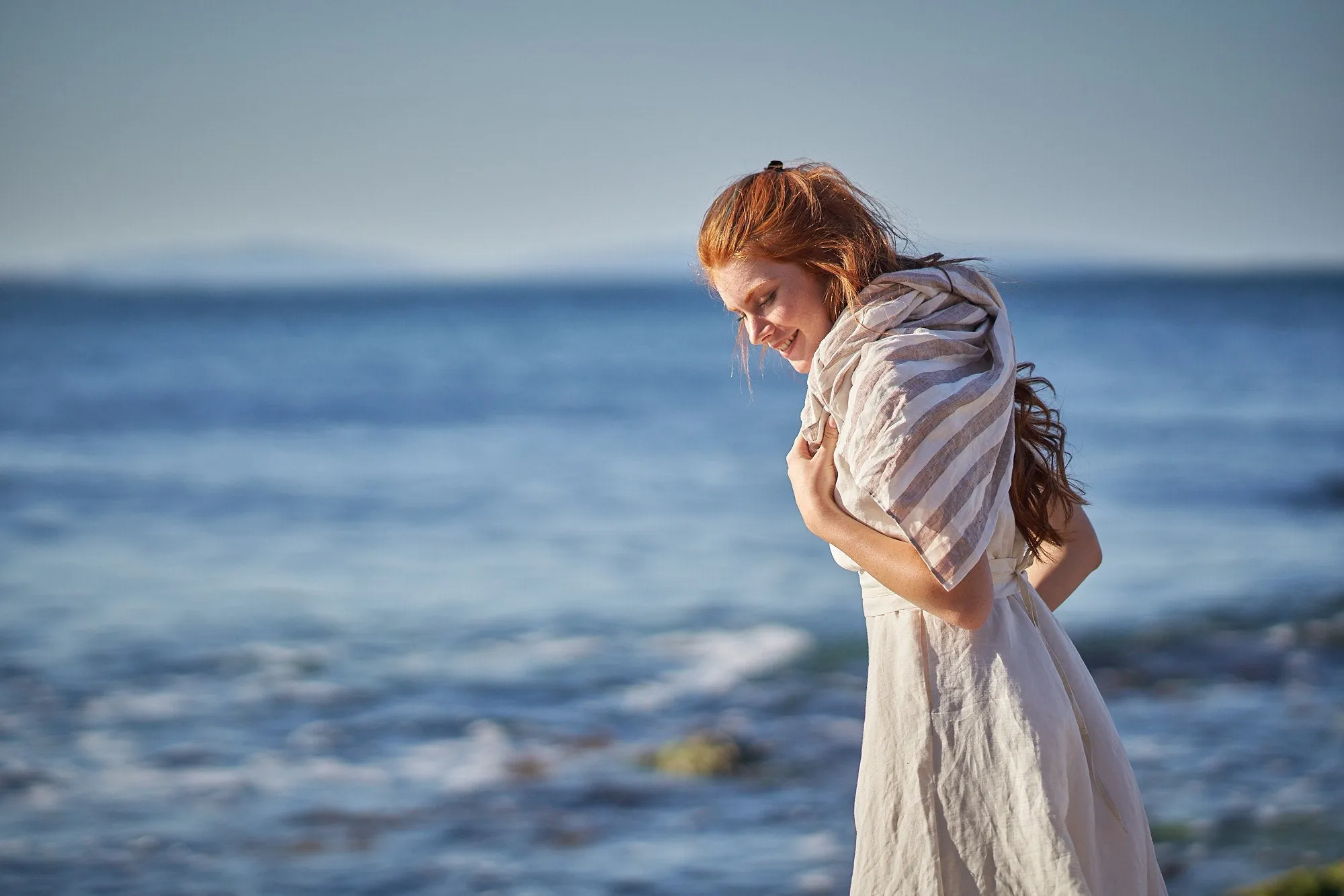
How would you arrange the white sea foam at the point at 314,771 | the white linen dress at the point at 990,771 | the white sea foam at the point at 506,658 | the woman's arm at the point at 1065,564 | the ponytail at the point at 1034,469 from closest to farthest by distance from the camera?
the white linen dress at the point at 990,771 → the ponytail at the point at 1034,469 → the woman's arm at the point at 1065,564 → the white sea foam at the point at 314,771 → the white sea foam at the point at 506,658

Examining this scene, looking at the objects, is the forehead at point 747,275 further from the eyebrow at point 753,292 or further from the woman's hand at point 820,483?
the woman's hand at point 820,483

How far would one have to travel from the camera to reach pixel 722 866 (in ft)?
15.8

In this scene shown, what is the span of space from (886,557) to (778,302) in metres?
0.39

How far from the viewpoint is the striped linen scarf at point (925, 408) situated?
151 cm

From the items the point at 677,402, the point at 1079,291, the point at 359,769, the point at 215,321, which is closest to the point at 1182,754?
the point at 359,769

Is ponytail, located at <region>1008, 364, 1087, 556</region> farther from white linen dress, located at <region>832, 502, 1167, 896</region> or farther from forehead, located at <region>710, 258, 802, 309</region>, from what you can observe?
forehead, located at <region>710, 258, 802, 309</region>

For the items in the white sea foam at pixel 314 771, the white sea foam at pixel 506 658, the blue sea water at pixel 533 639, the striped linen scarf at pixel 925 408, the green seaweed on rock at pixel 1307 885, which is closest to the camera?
the striped linen scarf at pixel 925 408

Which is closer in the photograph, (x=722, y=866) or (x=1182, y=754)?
(x=722, y=866)

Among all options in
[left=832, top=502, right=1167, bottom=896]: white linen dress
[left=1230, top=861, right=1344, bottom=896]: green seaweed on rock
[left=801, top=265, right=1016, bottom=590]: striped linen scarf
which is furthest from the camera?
[left=1230, top=861, right=1344, bottom=896]: green seaweed on rock

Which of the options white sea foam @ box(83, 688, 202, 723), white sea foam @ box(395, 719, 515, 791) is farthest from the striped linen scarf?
white sea foam @ box(83, 688, 202, 723)

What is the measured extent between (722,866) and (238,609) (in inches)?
211

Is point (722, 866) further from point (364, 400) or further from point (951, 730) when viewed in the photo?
point (364, 400)

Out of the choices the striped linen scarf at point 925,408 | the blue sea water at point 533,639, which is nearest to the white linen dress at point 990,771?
the striped linen scarf at point 925,408

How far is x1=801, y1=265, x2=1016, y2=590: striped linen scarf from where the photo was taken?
4.97ft
